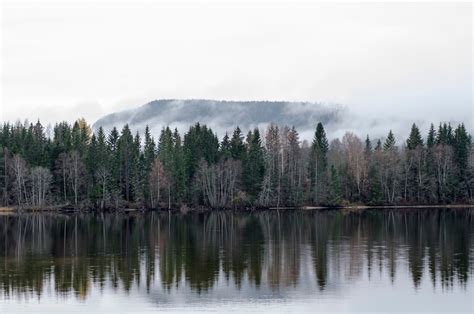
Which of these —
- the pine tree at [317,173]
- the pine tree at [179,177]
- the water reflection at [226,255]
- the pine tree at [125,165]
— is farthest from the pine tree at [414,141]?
the water reflection at [226,255]

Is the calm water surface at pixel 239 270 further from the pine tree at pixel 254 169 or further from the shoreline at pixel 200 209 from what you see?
the pine tree at pixel 254 169

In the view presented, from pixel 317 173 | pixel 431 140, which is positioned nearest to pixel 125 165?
pixel 317 173

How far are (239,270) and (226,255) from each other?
9.78m

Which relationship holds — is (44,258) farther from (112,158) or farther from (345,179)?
(345,179)

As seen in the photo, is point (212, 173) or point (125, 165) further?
point (125, 165)

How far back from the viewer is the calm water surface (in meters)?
41.2

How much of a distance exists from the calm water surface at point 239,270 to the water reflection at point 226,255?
8 centimetres

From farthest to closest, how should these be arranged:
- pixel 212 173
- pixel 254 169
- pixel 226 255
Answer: pixel 254 169 → pixel 212 173 → pixel 226 255

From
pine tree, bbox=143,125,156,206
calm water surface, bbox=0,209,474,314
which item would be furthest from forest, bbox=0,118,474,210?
calm water surface, bbox=0,209,474,314

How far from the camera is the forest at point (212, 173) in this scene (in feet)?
469

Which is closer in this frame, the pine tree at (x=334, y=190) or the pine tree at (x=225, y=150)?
the pine tree at (x=334, y=190)

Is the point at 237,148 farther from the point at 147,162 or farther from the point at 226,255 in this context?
the point at 226,255

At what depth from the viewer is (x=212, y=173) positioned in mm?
145625

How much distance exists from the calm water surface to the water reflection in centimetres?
8
